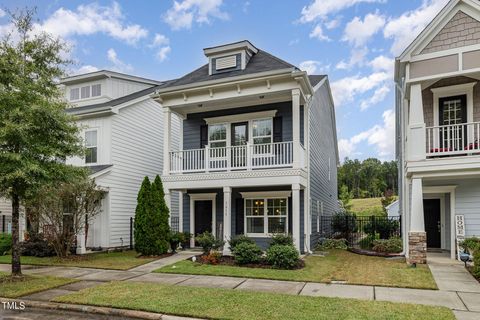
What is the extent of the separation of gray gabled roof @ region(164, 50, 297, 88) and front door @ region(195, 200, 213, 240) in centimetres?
540

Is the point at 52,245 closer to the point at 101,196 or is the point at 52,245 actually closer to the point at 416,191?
the point at 101,196

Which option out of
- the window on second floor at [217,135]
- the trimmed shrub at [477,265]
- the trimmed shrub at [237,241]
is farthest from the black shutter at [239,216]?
the trimmed shrub at [477,265]

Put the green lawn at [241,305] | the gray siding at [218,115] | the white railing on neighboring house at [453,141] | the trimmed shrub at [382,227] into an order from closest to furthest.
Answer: the green lawn at [241,305] → the white railing on neighboring house at [453,141] → the gray siding at [218,115] → the trimmed shrub at [382,227]

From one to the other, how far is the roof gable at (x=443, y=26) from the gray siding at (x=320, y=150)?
5.08 meters

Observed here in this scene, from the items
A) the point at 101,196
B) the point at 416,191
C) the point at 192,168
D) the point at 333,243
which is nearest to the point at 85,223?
the point at 101,196

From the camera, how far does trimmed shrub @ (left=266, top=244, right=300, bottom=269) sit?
1079cm

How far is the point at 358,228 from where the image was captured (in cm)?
1859

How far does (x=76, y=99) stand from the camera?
65.7 feet

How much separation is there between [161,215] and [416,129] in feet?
31.5

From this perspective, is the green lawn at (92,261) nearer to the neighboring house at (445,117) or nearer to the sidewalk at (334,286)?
the sidewalk at (334,286)

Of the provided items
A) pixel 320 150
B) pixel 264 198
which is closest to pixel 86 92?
pixel 264 198

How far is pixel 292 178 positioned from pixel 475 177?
5954mm

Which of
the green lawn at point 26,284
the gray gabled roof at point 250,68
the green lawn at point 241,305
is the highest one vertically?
the gray gabled roof at point 250,68

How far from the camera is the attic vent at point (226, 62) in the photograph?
15.3 meters
